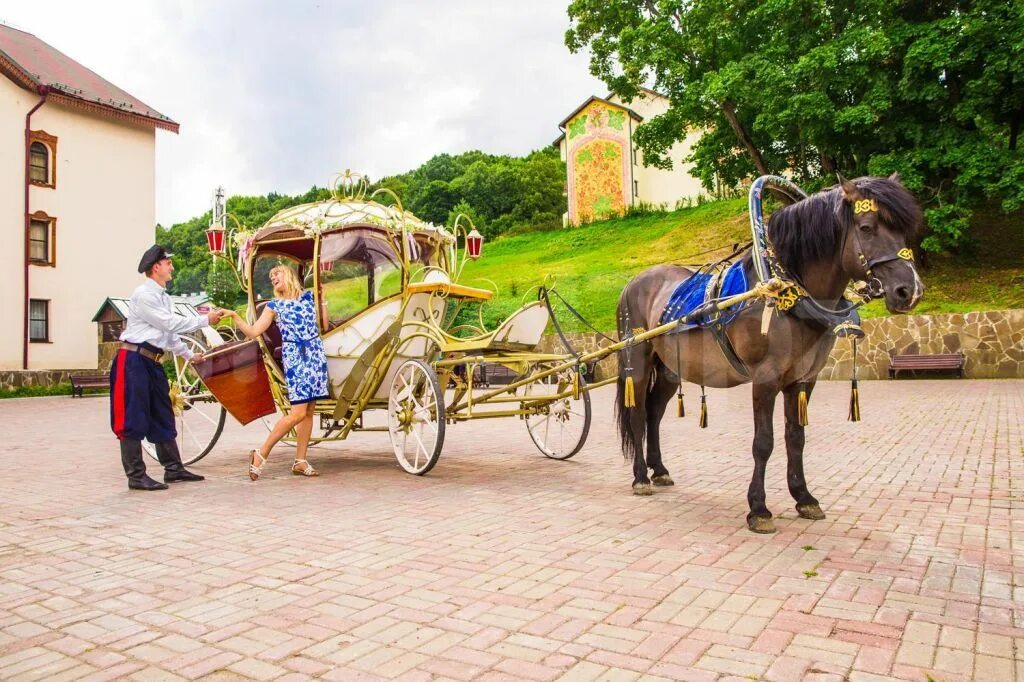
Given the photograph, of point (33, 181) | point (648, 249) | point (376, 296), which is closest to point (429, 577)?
point (376, 296)

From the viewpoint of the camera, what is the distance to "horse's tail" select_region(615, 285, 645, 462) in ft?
19.5

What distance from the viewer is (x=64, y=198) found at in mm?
25234

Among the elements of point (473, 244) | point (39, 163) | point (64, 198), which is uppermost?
point (39, 163)

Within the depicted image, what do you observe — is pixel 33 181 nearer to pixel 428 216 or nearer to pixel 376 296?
pixel 376 296

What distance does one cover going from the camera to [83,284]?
2566 cm

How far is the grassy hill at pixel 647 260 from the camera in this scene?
1973cm

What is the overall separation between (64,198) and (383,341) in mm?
23394

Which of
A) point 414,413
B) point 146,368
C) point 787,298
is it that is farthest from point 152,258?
point 787,298

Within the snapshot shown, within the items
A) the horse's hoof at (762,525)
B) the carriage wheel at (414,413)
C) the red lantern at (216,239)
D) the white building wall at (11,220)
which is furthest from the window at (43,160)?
the horse's hoof at (762,525)

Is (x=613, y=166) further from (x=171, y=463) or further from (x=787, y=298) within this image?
(x=787, y=298)

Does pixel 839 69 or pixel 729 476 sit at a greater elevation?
pixel 839 69

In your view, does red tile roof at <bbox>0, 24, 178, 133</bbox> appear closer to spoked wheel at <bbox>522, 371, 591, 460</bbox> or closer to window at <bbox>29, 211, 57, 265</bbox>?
window at <bbox>29, 211, 57, 265</bbox>

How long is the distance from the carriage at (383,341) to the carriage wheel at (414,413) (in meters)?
0.01

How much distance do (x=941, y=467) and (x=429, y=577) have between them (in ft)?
17.3
